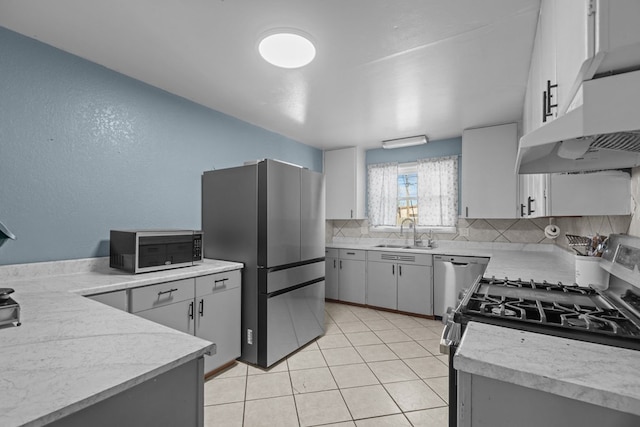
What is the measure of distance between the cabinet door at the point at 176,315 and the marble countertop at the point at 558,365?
183 centimetres

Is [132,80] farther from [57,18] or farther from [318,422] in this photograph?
[318,422]

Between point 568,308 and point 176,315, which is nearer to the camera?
point 568,308

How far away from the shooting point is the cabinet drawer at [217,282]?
2170 mm

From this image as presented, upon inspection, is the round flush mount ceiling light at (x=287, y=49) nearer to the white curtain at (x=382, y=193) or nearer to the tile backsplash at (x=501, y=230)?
the tile backsplash at (x=501, y=230)

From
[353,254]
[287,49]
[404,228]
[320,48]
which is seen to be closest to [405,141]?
[404,228]

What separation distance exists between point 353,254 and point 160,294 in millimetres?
2713

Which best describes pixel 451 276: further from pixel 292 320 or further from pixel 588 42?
pixel 588 42

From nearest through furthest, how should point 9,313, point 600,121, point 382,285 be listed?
point 600,121 < point 9,313 < point 382,285

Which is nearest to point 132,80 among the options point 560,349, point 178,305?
point 178,305

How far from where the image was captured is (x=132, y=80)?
235cm

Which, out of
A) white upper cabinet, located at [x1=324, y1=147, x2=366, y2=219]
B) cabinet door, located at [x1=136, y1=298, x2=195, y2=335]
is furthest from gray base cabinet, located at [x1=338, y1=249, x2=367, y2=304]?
cabinet door, located at [x1=136, y1=298, x2=195, y2=335]

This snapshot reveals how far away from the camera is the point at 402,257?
3.75m

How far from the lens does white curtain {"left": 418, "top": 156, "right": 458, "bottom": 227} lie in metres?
4.02

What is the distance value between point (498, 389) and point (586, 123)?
0.71 meters
